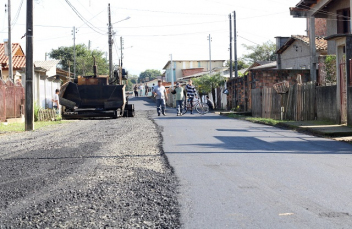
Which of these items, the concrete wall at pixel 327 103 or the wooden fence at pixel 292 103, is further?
the wooden fence at pixel 292 103

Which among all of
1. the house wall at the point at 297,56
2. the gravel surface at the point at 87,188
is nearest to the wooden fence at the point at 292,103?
the gravel surface at the point at 87,188

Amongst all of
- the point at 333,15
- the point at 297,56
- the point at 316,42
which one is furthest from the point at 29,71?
the point at 297,56

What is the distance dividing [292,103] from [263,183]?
13964 millimetres

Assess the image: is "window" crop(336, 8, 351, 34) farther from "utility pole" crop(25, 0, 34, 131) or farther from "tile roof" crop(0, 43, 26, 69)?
"tile roof" crop(0, 43, 26, 69)

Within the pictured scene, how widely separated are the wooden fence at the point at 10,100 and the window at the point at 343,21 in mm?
17522

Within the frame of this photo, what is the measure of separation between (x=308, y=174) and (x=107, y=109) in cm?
1720

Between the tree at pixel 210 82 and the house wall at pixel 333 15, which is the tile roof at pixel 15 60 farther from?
the house wall at pixel 333 15

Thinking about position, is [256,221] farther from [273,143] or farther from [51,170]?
[273,143]

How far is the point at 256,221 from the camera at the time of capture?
4.67 metres

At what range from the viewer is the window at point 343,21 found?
26828 mm

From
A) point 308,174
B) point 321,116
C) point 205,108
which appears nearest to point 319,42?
point 205,108

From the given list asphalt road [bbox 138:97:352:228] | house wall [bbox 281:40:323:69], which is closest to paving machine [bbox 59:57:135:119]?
asphalt road [bbox 138:97:352:228]

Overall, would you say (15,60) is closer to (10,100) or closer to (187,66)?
(10,100)

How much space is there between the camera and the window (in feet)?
88.0
